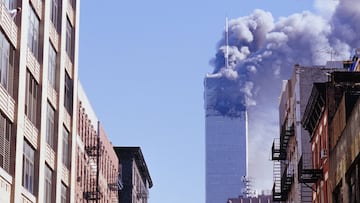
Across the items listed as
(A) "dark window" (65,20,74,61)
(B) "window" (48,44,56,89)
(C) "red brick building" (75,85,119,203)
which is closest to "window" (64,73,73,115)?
(A) "dark window" (65,20,74,61)

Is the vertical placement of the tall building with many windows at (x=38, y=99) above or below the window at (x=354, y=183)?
above

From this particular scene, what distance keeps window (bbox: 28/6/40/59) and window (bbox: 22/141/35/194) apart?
5637 millimetres

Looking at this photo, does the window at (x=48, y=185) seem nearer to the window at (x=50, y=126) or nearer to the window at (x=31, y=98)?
the window at (x=50, y=126)

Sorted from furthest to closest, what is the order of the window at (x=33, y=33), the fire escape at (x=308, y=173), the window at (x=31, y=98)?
the fire escape at (x=308, y=173), the window at (x=33, y=33), the window at (x=31, y=98)

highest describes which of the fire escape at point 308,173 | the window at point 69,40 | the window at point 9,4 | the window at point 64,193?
the window at point 69,40

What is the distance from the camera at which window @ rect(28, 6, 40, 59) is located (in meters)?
57.8

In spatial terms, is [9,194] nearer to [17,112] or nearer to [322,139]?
[17,112]

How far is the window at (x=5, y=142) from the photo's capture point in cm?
5012

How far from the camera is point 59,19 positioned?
2648 inches

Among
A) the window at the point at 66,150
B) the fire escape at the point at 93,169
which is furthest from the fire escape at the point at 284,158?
the window at the point at 66,150

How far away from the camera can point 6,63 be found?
51.5 m

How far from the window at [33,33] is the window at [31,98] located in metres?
1.69

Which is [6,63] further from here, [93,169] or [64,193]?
[93,169]

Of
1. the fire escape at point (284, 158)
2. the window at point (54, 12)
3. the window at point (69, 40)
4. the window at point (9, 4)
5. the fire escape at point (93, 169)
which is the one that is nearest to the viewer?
the window at point (9, 4)
